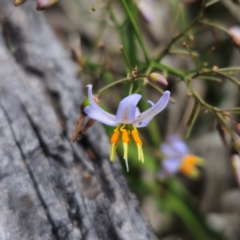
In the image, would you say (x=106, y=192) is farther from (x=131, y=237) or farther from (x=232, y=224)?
(x=232, y=224)

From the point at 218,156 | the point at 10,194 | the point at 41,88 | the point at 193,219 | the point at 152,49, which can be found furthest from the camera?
the point at 152,49

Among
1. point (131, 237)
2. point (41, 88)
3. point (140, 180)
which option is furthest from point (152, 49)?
point (131, 237)

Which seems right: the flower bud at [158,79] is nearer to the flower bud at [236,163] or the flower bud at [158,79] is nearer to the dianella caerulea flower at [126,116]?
the dianella caerulea flower at [126,116]

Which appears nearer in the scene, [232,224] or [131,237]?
[131,237]

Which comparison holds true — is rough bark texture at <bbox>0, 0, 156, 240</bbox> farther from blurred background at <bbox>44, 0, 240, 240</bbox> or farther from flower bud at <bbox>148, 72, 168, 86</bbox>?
flower bud at <bbox>148, 72, 168, 86</bbox>

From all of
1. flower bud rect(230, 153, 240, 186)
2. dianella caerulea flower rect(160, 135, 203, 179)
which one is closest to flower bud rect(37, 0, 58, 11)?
flower bud rect(230, 153, 240, 186)
